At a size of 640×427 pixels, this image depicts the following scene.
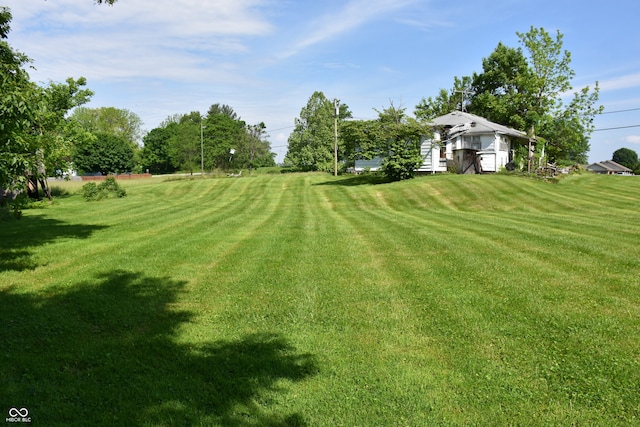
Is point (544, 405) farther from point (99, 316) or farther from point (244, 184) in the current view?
point (244, 184)

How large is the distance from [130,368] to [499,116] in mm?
55054

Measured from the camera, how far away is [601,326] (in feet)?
18.2

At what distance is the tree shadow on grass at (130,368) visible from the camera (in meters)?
3.80

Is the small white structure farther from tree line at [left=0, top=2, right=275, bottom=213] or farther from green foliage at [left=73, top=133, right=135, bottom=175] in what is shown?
green foliage at [left=73, top=133, right=135, bottom=175]

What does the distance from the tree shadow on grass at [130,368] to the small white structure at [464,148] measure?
35.5 m

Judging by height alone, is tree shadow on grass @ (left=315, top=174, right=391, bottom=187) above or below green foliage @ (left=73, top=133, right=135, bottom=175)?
below

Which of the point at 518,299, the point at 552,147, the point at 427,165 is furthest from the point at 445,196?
the point at 552,147

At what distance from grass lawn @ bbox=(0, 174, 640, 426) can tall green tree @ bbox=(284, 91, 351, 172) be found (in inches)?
2328

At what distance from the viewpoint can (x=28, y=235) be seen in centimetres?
1256

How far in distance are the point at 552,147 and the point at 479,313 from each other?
159 ft

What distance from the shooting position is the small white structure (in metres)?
38.1

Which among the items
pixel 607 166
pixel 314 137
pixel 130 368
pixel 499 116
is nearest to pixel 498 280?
pixel 130 368

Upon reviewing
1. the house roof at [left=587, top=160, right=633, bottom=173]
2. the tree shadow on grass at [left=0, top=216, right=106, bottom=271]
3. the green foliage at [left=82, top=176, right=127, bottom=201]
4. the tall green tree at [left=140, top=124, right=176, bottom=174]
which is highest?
the tall green tree at [left=140, top=124, right=176, bottom=174]

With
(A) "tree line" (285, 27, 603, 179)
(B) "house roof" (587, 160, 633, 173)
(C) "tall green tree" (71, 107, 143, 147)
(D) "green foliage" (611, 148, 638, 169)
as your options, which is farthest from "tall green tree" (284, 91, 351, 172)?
(D) "green foliage" (611, 148, 638, 169)
